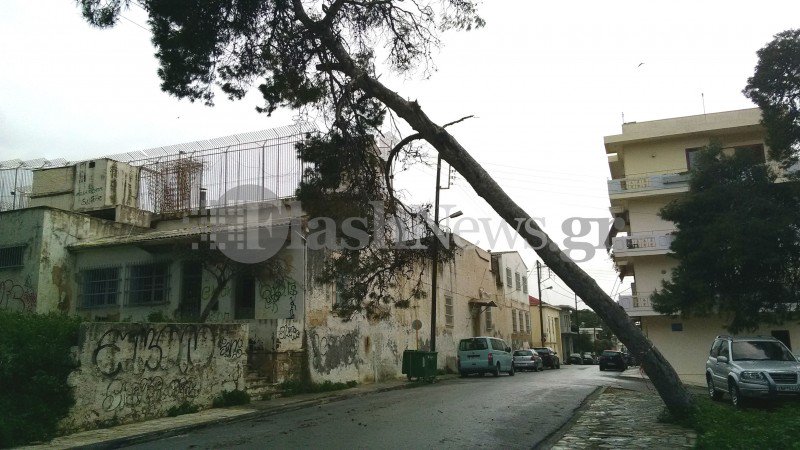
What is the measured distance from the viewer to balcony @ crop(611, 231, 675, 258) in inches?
1205

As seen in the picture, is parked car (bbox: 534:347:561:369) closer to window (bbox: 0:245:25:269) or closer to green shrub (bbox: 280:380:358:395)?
green shrub (bbox: 280:380:358:395)

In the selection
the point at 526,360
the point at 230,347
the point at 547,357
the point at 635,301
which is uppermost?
the point at 635,301

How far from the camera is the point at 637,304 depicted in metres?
30.7

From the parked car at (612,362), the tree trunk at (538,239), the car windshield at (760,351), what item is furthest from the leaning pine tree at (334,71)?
the parked car at (612,362)

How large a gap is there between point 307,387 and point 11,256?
1135cm

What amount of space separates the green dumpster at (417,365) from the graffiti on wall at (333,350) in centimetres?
201

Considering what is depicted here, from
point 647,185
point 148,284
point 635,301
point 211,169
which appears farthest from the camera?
point 647,185

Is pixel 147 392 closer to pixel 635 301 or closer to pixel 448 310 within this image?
pixel 448 310

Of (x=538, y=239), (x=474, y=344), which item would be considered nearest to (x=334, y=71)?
(x=538, y=239)

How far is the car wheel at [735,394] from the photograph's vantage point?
14.1m

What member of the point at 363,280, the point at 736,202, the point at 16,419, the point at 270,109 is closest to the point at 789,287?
the point at 736,202

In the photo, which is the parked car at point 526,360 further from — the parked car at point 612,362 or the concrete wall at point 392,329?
the parked car at point 612,362

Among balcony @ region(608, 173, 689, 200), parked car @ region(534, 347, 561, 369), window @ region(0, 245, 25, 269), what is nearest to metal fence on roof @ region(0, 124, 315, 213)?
window @ region(0, 245, 25, 269)

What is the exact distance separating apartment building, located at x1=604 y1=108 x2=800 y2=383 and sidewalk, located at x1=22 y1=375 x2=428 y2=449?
65.4ft
